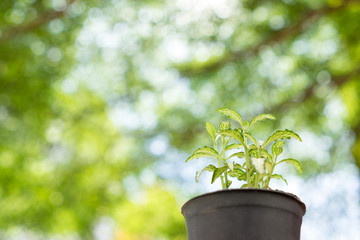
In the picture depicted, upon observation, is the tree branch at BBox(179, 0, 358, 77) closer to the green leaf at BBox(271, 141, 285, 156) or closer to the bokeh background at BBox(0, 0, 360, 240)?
the bokeh background at BBox(0, 0, 360, 240)

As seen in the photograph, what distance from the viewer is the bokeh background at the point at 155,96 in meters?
4.54

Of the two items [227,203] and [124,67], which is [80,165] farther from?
[227,203]

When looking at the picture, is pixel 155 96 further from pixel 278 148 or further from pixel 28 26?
pixel 278 148

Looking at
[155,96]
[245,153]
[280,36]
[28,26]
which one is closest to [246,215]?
[245,153]

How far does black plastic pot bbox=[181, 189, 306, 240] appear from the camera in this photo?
2.89ft

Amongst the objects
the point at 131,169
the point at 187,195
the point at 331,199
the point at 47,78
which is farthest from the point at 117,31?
the point at 331,199

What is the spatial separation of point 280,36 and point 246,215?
13.5 ft

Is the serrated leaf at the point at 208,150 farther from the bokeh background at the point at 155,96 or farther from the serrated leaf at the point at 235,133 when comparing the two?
the bokeh background at the point at 155,96

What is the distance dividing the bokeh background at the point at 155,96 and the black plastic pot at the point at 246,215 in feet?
11.9

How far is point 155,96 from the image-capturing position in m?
5.36

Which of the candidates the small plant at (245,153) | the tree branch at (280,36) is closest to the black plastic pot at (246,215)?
the small plant at (245,153)

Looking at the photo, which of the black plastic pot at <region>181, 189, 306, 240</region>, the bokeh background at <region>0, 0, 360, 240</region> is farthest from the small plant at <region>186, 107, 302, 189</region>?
the bokeh background at <region>0, 0, 360, 240</region>

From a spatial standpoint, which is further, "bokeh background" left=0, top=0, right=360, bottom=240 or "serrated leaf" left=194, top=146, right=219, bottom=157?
"bokeh background" left=0, top=0, right=360, bottom=240

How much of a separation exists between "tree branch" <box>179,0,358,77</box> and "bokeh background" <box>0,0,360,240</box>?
1cm
